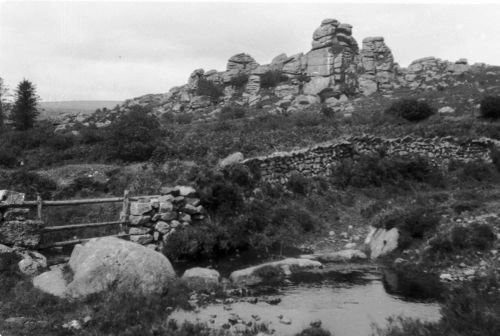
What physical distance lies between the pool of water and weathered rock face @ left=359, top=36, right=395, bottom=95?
125ft

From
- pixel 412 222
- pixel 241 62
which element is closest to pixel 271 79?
pixel 241 62

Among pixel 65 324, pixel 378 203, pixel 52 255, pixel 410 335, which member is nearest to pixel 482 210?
pixel 378 203

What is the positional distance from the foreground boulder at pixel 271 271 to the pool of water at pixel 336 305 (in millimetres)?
409

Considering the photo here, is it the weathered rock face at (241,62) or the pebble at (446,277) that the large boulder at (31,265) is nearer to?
the pebble at (446,277)

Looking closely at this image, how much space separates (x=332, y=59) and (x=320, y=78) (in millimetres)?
3419

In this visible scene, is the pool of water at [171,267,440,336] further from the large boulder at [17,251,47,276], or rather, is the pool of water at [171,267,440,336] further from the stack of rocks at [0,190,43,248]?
the stack of rocks at [0,190,43,248]

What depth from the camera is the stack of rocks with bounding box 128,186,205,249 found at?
13.4 metres

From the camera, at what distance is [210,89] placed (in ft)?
174

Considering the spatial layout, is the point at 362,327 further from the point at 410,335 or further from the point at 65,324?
the point at 65,324

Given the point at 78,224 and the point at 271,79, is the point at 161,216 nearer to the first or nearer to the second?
the point at 78,224

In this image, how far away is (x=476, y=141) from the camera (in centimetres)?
2000

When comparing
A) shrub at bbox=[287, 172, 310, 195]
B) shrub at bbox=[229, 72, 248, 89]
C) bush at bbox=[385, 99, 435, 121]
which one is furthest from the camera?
shrub at bbox=[229, 72, 248, 89]

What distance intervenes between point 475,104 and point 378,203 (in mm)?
15578

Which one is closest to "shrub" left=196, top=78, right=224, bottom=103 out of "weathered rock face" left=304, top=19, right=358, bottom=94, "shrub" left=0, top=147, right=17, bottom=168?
"weathered rock face" left=304, top=19, right=358, bottom=94
